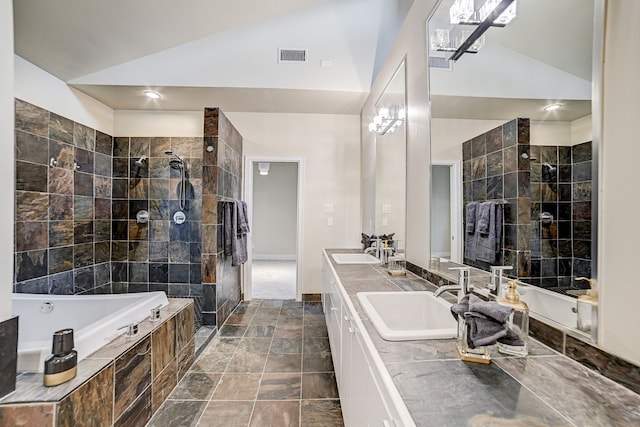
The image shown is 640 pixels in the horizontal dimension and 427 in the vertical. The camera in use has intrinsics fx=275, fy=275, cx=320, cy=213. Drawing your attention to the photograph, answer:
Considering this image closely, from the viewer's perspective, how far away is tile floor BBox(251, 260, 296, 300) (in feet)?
14.1

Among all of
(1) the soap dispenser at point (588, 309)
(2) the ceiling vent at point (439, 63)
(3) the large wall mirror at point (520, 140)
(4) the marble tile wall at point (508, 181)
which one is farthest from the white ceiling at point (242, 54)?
(1) the soap dispenser at point (588, 309)

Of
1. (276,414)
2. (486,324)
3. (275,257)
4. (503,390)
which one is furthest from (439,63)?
(275,257)

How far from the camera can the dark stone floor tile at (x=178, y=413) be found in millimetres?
1663

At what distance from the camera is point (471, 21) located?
54.1 inches

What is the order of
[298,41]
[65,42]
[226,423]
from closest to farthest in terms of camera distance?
[226,423], [65,42], [298,41]

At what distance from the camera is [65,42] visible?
252cm

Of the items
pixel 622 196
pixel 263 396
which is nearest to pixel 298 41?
pixel 622 196

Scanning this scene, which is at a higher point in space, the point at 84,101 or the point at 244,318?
the point at 84,101

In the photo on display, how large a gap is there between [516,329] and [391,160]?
195 cm

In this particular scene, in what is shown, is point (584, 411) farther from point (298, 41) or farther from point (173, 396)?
point (298, 41)

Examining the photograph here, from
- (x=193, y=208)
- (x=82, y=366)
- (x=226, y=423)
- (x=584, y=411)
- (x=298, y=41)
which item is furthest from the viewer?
(x=193, y=208)

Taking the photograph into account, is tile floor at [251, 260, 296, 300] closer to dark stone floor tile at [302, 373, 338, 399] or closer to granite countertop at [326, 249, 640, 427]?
dark stone floor tile at [302, 373, 338, 399]

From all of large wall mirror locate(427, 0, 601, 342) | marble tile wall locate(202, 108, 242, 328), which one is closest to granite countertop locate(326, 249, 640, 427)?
large wall mirror locate(427, 0, 601, 342)

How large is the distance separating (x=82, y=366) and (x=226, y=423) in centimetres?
87
